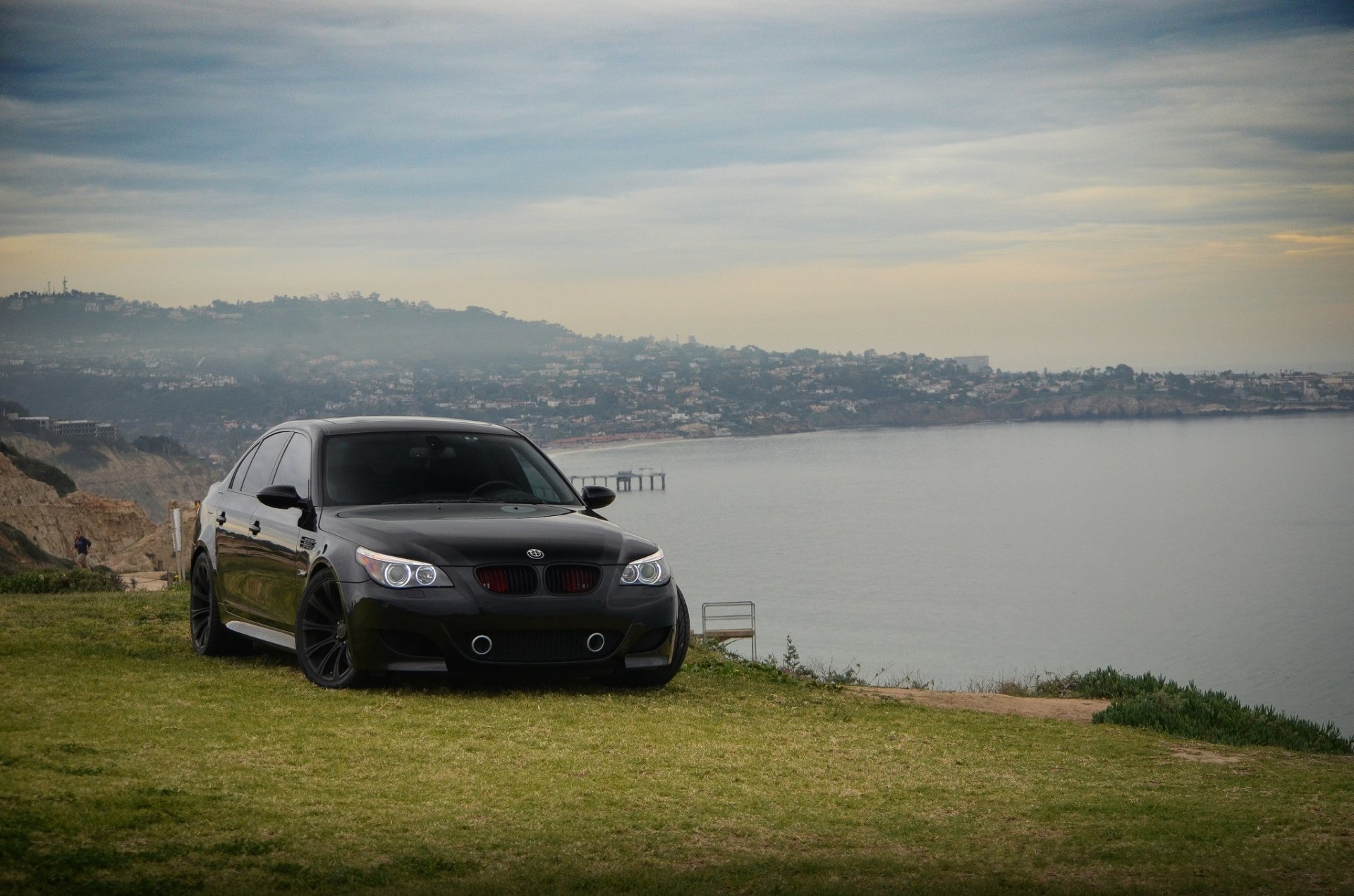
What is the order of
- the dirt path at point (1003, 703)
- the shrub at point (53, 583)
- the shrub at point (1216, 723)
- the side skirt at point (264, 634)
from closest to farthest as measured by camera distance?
the side skirt at point (264, 634), the shrub at point (1216, 723), the dirt path at point (1003, 703), the shrub at point (53, 583)

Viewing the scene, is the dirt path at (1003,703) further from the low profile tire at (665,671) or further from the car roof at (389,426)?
the car roof at (389,426)

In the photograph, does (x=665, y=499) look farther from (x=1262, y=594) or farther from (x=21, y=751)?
(x=21, y=751)

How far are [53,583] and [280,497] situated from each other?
13.1 meters

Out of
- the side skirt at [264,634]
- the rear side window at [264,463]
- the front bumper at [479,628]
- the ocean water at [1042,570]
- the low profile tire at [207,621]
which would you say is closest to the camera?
the front bumper at [479,628]

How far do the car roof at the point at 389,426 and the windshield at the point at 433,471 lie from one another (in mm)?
42

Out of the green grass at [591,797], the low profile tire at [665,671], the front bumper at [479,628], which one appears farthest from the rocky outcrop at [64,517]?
the green grass at [591,797]

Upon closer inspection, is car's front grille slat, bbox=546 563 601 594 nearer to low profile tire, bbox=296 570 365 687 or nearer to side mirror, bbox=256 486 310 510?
low profile tire, bbox=296 570 365 687

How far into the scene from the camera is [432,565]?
8.34 metres

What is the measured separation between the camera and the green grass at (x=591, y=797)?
5.03 m

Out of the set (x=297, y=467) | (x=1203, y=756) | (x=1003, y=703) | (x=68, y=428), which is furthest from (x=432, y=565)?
(x=68, y=428)

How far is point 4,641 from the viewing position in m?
10.5

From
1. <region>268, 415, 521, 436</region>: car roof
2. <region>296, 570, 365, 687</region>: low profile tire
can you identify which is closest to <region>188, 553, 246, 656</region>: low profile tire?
<region>268, 415, 521, 436</region>: car roof

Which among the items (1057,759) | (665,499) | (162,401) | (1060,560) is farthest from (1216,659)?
(162,401)

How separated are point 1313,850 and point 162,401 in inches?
7437
